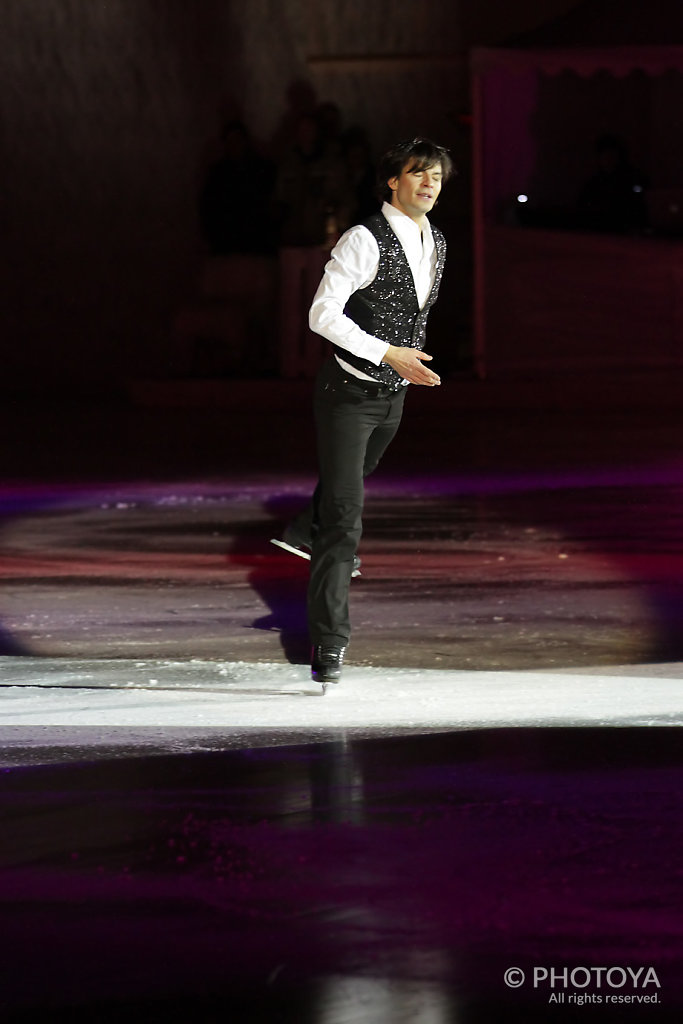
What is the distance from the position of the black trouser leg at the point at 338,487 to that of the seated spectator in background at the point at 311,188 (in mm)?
9524

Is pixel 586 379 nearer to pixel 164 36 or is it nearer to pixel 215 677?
pixel 164 36

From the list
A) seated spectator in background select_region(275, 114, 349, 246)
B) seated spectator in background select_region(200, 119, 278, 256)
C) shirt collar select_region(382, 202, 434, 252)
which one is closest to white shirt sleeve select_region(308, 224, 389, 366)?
shirt collar select_region(382, 202, 434, 252)

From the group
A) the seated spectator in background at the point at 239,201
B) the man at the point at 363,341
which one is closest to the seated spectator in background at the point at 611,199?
the seated spectator in background at the point at 239,201

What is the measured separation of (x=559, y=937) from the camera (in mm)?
3715

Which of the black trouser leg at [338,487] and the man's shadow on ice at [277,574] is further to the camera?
the man's shadow on ice at [277,574]

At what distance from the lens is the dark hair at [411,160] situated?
5.64 m

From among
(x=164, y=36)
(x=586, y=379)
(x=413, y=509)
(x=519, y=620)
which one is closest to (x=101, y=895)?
(x=519, y=620)

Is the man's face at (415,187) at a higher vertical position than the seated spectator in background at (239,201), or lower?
higher

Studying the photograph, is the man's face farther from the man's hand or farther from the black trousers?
the black trousers

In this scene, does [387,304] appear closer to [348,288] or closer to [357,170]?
[348,288]

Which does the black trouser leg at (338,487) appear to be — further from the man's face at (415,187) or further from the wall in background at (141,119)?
the wall in background at (141,119)

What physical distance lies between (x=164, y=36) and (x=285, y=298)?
153 inches

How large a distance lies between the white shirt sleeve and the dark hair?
0.69 feet

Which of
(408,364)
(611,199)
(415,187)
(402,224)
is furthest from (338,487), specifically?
(611,199)
